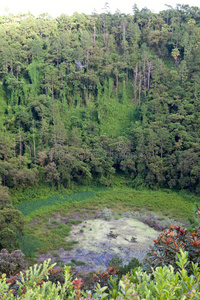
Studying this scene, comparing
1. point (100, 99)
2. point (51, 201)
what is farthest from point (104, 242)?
point (100, 99)

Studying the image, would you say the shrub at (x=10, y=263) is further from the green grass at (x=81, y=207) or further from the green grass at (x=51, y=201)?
the green grass at (x=51, y=201)

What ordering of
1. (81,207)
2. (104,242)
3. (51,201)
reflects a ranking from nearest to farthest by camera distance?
(104,242)
(81,207)
(51,201)

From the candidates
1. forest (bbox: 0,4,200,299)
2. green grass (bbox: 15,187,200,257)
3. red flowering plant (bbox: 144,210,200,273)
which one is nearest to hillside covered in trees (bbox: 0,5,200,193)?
forest (bbox: 0,4,200,299)

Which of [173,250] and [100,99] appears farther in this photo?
[100,99]

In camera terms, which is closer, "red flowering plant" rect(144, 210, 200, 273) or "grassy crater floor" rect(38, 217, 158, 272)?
"red flowering plant" rect(144, 210, 200, 273)

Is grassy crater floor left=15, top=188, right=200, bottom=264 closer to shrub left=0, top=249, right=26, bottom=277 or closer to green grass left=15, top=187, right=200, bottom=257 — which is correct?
green grass left=15, top=187, right=200, bottom=257

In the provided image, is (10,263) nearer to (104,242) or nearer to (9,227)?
(9,227)

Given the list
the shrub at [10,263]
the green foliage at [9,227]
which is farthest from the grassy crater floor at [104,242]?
the shrub at [10,263]
